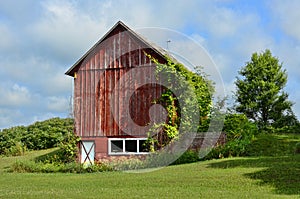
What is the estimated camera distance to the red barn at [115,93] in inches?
1016

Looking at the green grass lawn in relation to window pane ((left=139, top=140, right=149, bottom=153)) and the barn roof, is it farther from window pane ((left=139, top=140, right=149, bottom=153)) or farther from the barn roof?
the barn roof

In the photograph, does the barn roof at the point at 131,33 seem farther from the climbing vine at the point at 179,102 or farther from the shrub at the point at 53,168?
the shrub at the point at 53,168

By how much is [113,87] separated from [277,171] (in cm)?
1166

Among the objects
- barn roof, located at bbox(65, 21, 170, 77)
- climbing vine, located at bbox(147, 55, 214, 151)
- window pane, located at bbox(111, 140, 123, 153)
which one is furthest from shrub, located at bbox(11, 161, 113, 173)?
barn roof, located at bbox(65, 21, 170, 77)

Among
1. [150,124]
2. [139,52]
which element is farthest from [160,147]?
[139,52]

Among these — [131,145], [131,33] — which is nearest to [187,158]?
[131,145]

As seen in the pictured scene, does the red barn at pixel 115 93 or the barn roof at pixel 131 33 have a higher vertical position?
the barn roof at pixel 131 33

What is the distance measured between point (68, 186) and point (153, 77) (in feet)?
34.2

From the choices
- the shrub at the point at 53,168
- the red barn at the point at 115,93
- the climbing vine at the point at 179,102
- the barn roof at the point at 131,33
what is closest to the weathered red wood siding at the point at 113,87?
the red barn at the point at 115,93

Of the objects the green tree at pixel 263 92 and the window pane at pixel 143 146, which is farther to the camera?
the green tree at pixel 263 92

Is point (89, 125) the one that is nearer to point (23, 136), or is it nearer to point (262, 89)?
point (23, 136)

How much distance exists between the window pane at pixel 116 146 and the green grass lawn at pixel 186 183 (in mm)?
6025

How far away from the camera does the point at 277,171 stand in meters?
17.2

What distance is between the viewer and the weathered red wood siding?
84.9 ft
